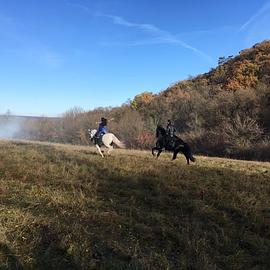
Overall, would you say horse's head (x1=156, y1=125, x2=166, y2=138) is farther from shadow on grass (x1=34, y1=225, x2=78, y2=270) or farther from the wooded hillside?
the wooded hillside

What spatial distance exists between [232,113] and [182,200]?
44.2 m

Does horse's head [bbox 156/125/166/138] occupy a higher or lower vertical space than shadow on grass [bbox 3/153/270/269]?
higher

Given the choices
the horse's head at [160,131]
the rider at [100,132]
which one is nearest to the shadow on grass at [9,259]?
the horse's head at [160,131]

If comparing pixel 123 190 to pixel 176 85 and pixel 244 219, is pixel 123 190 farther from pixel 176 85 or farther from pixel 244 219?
pixel 176 85

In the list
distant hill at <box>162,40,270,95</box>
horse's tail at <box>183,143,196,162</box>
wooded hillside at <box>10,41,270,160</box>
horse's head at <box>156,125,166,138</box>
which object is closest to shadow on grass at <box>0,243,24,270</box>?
horse's tail at <box>183,143,196,162</box>

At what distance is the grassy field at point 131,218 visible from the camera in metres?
9.53

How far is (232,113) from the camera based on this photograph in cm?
5662

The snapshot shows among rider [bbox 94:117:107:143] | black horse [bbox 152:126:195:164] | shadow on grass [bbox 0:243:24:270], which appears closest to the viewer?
shadow on grass [bbox 0:243:24:270]

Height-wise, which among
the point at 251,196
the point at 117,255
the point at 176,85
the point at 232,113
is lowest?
the point at 117,255

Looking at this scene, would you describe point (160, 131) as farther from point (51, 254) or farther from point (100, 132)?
point (51, 254)

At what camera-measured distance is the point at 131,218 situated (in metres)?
11.9

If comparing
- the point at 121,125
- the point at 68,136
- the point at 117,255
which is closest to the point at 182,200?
the point at 117,255

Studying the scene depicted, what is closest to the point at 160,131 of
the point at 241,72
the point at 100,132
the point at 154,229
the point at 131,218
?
the point at 100,132

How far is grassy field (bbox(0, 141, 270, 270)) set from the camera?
953 cm
